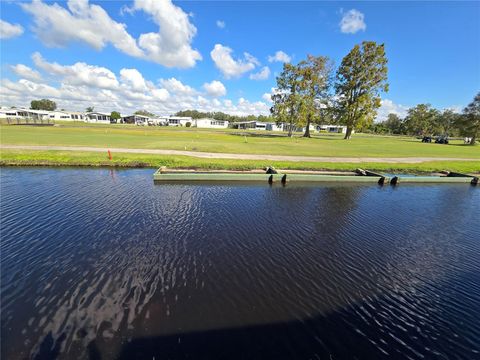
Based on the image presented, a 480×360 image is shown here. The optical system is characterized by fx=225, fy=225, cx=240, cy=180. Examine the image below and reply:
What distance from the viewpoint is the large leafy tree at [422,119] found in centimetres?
→ 9910

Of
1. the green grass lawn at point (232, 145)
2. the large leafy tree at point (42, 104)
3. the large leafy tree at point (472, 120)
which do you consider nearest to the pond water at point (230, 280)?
the green grass lawn at point (232, 145)

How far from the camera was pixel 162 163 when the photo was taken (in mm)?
20031

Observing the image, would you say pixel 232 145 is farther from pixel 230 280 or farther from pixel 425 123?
pixel 425 123

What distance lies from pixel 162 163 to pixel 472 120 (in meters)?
78.4

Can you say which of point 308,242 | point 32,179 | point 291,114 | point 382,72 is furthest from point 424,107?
point 32,179

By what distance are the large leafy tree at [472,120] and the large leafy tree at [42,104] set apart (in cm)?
21202

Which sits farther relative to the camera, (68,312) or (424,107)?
(424,107)

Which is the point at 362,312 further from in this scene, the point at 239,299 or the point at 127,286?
the point at 127,286

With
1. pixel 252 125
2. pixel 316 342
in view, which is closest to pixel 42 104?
pixel 252 125

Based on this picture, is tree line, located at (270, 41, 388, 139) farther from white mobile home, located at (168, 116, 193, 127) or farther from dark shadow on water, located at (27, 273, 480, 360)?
white mobile home, located at (168, 116, 193, 127)

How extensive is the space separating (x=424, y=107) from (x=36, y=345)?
437 feet

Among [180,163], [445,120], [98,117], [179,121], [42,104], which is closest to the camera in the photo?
[180,163]

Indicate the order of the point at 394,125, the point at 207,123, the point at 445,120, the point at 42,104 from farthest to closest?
1. the point at 42,104
2. the point at 394,125
3. the point at 207,123
4. the point at 445,120

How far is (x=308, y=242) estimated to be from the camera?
867cm
